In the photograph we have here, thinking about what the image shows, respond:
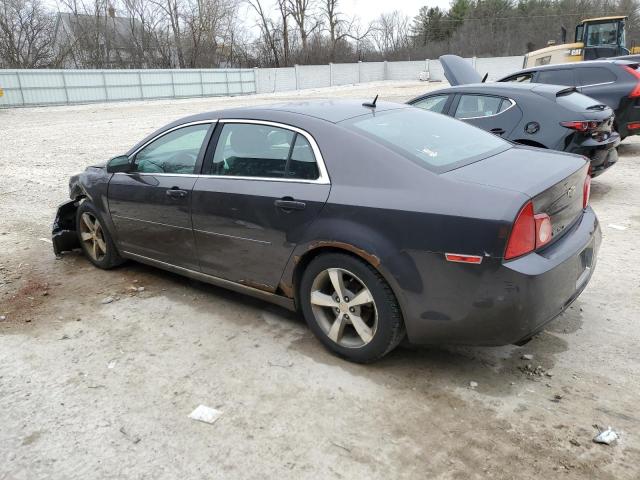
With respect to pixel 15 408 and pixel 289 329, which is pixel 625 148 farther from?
pixel 15 408

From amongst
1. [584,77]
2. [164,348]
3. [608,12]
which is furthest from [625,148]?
[608,12]

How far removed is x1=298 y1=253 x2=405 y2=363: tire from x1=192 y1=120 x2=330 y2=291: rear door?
0.90 ft

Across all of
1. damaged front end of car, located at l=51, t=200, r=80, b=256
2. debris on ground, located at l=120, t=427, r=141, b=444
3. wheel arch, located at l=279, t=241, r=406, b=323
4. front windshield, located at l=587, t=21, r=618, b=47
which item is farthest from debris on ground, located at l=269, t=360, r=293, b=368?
front windshield, located at l=587, t=21, r=618, b=47

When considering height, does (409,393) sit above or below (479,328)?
below

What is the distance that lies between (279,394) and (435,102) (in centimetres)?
560

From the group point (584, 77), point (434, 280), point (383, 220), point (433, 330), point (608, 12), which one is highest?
point (608, 12)

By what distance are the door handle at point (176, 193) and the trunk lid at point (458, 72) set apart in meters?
6.92

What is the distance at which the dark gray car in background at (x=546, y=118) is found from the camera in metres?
6.26

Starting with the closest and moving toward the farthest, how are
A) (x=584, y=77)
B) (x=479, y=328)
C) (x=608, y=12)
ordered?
(x=479, y=328), (x=584, y=77), (x=608, y=12)

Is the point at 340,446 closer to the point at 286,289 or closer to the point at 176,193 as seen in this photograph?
the point at 286,289

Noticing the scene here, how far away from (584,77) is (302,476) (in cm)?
891

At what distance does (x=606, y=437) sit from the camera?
261cm

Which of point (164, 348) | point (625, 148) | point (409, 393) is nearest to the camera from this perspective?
point (409, 393)

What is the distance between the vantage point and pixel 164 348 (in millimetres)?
3732
